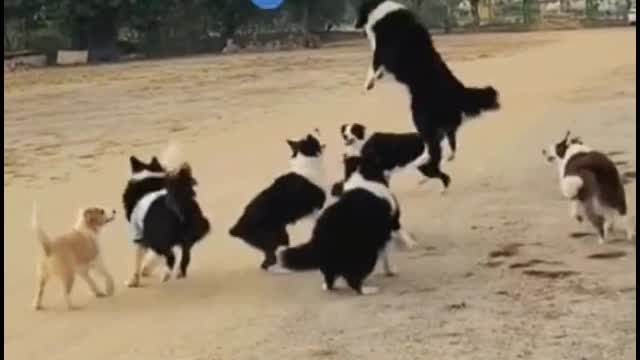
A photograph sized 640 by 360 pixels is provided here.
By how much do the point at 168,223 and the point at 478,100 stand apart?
13.7 feet

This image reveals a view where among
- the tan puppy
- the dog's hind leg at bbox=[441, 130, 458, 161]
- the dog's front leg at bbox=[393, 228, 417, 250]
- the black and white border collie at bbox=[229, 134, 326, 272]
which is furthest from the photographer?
the dog's hind leg at bbox=[441, 130, 458, 161]

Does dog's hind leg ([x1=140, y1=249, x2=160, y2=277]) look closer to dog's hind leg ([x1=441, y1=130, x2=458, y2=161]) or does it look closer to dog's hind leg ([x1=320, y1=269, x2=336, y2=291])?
dog's hind leg ([x1=320, y1=269, x2=336, y2=291])

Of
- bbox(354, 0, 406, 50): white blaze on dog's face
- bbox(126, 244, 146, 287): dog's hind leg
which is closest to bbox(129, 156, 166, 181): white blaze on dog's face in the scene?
bbox(126, 244, 146, 287): dog's hind leg

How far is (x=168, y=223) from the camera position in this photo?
8.11 m

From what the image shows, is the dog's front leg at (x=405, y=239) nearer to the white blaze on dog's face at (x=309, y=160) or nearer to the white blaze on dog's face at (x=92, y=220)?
the white blaze on dog's face at (x=309, y=160)

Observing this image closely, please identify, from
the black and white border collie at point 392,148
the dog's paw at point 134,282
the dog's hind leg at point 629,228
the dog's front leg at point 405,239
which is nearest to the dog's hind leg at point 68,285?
the dog's paw at point 134,282

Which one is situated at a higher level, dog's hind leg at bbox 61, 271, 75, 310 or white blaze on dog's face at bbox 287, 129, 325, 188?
white blaze on dog's face at bbox 287, 129, 325, 188

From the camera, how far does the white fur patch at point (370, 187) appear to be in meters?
8.09

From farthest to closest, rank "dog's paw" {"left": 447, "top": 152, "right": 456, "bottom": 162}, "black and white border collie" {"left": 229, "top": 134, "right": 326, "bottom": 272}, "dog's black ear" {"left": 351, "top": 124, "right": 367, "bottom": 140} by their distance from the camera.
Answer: "dog's paw" {"left": 447, "top": 152, "right": 456, "bottom": 162}, "dog's black ear" {"left": 351, "top": 124, "right": 367, "bottom": 140}, "black and white border collie" {"left": 229, "top": 134, "right": 326, "bottom": 272}

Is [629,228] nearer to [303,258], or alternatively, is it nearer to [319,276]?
[319,276]

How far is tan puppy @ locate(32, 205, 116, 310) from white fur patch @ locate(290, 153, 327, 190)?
4.46 feet

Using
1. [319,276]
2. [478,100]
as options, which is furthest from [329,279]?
[478,100]

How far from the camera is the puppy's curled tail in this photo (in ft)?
25.3

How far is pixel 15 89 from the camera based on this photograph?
30984 millimetres
